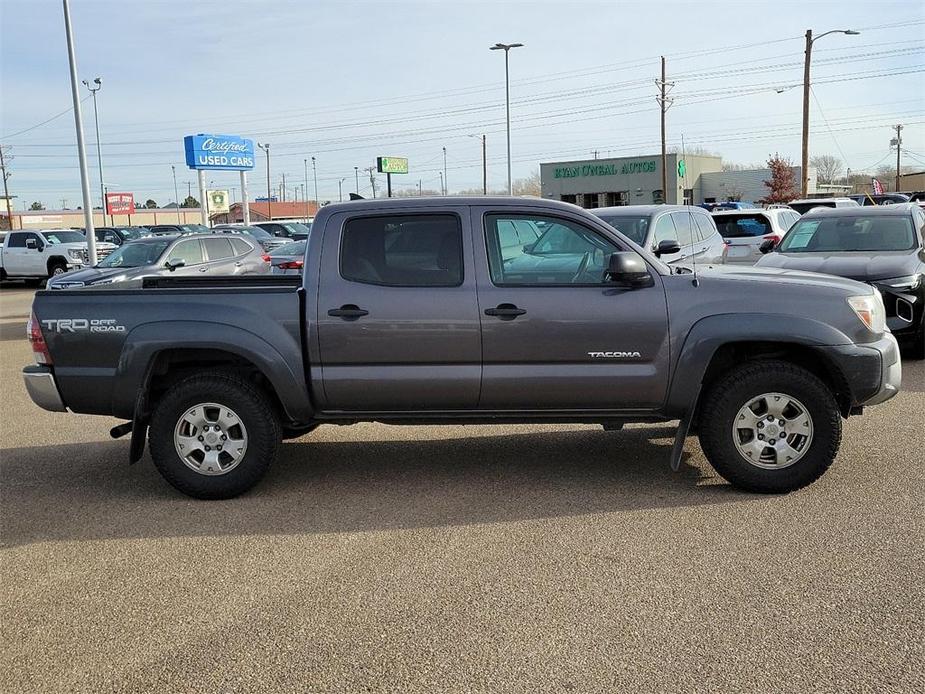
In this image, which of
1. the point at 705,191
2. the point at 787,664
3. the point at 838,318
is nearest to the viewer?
the point at 787,664

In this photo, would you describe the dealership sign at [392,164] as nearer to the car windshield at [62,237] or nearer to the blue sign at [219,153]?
the blue sign at [219,153]

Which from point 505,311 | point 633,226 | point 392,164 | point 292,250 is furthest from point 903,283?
point 392,164

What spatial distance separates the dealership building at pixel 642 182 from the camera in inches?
2474

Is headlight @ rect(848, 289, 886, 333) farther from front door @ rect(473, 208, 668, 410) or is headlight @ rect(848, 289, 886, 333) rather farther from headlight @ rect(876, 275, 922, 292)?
headlight @ rect(876, 275, 922, 292)

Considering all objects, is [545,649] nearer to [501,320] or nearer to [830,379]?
[501,320]

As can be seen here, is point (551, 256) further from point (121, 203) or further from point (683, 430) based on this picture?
point (121, 203)

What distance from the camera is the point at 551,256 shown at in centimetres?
541

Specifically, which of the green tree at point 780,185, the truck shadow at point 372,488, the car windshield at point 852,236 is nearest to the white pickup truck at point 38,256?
the truck shadow at point 372,488

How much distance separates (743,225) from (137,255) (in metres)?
12.0

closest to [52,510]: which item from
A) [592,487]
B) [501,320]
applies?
[501,320]

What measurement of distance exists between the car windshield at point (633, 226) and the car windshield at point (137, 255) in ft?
28.2

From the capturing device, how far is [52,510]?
545 cm

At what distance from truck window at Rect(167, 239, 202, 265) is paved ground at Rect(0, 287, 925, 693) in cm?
967

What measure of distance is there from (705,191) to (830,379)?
223ft
